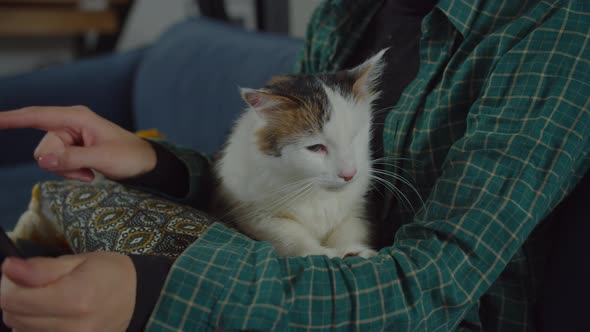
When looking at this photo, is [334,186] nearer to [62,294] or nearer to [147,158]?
[147,158]

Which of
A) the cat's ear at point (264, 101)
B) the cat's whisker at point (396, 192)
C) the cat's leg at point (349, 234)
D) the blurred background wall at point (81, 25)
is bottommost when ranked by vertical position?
the blurred background wall at point (81, 25)

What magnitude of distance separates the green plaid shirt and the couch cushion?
0.76 metres

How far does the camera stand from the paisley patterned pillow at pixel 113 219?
2.45 ft

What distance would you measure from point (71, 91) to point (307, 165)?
1.63 meters

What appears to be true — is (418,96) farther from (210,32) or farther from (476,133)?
(210,32)

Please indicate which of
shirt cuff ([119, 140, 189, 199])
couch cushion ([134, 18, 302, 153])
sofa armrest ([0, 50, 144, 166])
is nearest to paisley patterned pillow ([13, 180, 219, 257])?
shirt cuff ([119, 140, 189, 199])

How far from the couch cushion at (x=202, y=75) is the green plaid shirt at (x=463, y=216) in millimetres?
765

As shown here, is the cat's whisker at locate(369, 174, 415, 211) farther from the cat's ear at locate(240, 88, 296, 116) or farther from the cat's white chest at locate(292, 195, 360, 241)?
the cat's ear at locate(240, 88, 296, 116)

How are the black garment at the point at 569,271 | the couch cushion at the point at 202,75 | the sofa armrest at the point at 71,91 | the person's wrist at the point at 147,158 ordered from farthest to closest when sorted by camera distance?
the sofa armrest at the point at 71,91 < the couch cushion at the point at 202,75 < the person's wrist at the point at 147,158 < the black garment at the point at 569,271

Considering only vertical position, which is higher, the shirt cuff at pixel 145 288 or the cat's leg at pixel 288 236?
the shirt cuff at pixel 145 288

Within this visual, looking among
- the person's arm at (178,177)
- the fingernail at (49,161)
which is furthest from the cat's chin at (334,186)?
the fingernail at (49,161)

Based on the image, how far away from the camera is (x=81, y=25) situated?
3.39 m

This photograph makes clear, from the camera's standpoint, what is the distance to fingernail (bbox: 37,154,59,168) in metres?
0.81

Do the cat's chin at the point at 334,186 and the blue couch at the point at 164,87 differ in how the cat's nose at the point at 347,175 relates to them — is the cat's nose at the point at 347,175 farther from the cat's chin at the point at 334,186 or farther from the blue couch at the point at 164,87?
the blue couch at the point at 164,87
